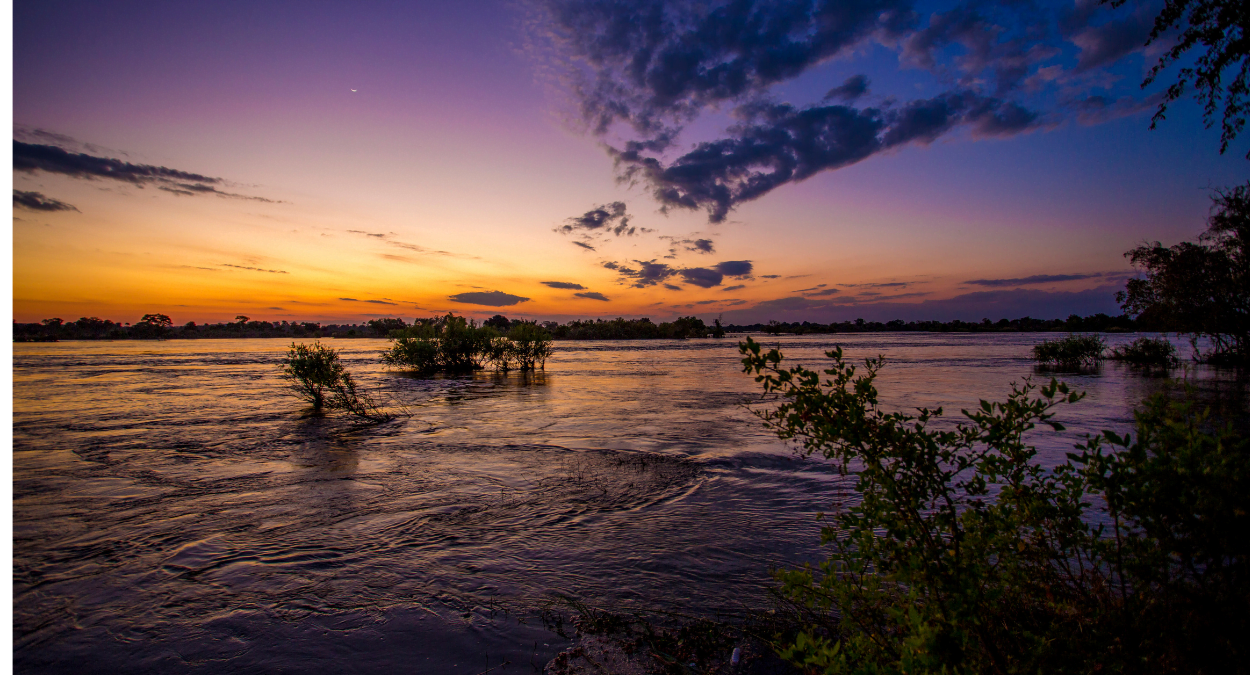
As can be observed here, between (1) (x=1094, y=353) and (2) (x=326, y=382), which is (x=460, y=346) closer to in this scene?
(2) (x=326, y=382)

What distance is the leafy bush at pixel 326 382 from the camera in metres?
14.8

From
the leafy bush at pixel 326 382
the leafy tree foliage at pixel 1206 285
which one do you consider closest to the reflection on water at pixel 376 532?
the leafy bush at pixel 326 382

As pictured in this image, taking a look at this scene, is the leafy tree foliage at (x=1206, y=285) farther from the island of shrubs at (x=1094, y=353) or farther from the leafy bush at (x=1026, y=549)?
the leafy bush at (x=1026, y=549)

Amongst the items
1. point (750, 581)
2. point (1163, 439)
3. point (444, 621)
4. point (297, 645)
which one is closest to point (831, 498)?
point (750, 581)

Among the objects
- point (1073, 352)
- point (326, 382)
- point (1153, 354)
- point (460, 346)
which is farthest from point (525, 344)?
point (1153, 354)

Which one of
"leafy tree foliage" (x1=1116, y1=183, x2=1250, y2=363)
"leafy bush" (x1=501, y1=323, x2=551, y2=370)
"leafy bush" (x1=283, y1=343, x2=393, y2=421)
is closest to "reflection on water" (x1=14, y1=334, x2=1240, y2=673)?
"leafy bush" (x1=283, y1=343, x2=393, y2=421)

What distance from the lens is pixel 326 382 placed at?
15.0m

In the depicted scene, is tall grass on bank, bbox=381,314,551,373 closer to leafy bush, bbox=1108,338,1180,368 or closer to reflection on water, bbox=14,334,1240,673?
reflection on water, bbox=14,334,1240,673

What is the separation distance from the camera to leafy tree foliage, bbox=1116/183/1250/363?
2067 cm

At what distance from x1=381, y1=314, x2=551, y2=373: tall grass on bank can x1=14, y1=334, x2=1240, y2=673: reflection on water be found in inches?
770

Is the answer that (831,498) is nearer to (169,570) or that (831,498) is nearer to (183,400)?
(169,570)

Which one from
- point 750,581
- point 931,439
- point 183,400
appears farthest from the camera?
point 183,400

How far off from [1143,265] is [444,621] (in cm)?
3510

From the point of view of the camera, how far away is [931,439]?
2846mm
